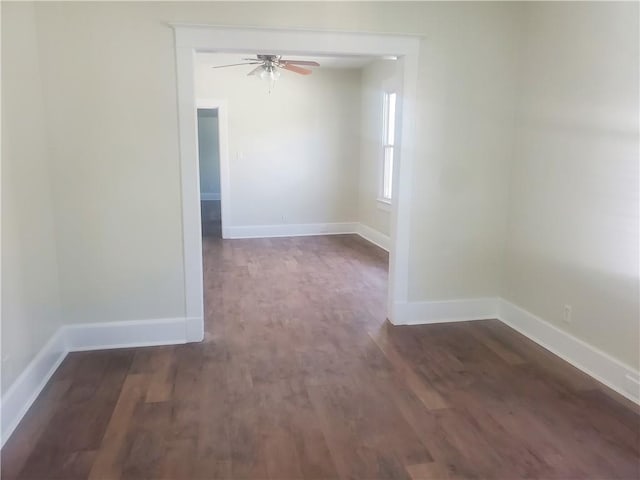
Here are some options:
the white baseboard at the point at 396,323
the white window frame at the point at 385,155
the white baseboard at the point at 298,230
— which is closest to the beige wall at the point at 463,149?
the white baseboard at the point at 396,323

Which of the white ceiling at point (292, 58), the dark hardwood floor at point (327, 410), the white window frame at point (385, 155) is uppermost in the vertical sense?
the white ceiling at point (292, 58)

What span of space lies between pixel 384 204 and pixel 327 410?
4521 mm

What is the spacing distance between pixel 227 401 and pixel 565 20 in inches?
129

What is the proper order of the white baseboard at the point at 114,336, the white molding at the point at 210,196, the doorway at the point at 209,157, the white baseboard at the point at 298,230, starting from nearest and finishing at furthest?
1. the white baseboard at the point at 114,336
2. the white baseboard at the point at 298,230
3. the doorway at the point at 209,157
4. the white molding at the point at 210,196

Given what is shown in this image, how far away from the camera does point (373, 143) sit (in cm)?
726

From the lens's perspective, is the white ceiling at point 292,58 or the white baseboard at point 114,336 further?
the white ceiling at point 292,58

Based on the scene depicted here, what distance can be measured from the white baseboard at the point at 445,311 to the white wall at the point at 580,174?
0.27 m

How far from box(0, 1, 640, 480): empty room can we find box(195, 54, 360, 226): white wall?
131 inches

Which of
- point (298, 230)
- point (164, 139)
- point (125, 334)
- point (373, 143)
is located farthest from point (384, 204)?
point (125, 334)

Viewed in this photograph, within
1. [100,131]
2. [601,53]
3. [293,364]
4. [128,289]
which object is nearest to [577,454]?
[293,364]

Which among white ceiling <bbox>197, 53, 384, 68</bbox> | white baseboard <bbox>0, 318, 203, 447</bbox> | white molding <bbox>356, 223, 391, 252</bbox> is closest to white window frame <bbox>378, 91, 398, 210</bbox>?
white molding <bbox>356, 223, 391, 252</bbox>

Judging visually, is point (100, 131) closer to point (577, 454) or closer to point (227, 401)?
point (227, 401)

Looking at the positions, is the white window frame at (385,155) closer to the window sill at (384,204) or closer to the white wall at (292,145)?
the window sill at (384,204)

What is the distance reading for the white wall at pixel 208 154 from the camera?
13234 mm
